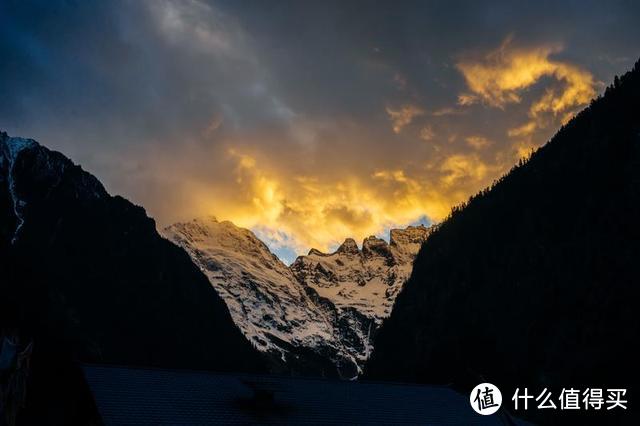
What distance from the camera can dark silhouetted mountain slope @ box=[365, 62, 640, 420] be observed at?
4895 inches

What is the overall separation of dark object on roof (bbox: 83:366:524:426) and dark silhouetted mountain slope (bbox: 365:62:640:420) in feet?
216

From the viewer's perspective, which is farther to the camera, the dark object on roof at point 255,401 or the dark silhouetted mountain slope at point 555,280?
the dark silhouetted mountain slope at point 555,280

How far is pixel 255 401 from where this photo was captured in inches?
1426

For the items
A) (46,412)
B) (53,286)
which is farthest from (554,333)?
(53,286)

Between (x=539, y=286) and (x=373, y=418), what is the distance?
404ft

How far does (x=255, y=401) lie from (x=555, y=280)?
411 feet

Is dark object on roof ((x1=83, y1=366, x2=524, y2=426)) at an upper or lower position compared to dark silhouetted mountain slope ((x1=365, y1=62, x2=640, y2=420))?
lower

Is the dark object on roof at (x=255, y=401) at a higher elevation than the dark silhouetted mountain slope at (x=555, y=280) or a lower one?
lower

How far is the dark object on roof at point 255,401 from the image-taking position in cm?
3375

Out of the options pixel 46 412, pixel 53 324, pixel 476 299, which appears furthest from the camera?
pixel 476 299

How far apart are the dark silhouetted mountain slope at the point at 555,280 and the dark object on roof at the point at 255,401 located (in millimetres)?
65707

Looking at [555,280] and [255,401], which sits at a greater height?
[555,280]

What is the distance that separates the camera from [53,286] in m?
192

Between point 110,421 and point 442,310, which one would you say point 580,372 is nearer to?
point 442,310
